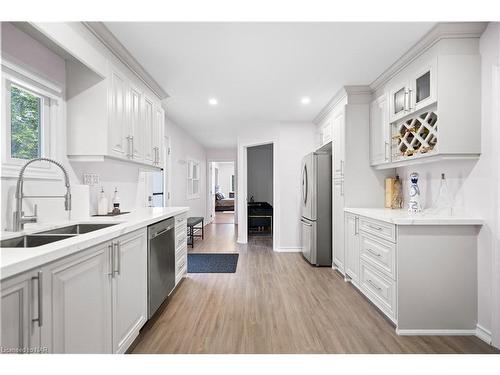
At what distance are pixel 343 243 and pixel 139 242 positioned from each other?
2.56 m

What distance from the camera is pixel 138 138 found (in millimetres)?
2766

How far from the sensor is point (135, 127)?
269 cm

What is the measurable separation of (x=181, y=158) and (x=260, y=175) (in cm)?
304

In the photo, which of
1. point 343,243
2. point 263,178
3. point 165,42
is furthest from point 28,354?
point 263,178

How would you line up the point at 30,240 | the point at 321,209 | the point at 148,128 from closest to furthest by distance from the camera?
1. the point at 30,240
2. the point at 148,128
3. the point at 321,209

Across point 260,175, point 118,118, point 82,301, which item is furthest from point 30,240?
point 260,175

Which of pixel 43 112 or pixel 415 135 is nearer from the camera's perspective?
pixel 43 112

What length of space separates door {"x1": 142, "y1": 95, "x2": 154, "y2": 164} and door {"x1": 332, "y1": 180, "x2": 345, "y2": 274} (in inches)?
98.0

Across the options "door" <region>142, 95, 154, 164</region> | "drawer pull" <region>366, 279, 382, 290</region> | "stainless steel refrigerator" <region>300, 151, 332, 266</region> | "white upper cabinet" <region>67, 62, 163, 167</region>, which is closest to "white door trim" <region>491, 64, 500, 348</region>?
"drawer pull" <region>366, 279, 382, 290</region>

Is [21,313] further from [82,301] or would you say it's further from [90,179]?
[90,179]

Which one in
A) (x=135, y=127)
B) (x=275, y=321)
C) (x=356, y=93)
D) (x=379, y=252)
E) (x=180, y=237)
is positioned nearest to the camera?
(x=275, y=321)

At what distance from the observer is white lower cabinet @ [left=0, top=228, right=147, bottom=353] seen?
0.97 metres

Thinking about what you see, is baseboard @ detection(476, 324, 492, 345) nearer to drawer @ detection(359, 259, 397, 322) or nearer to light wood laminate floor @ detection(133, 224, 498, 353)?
light wood laminate floor @ detection(133, 224, 498, 353)

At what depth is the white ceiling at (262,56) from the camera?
210 centimetres
